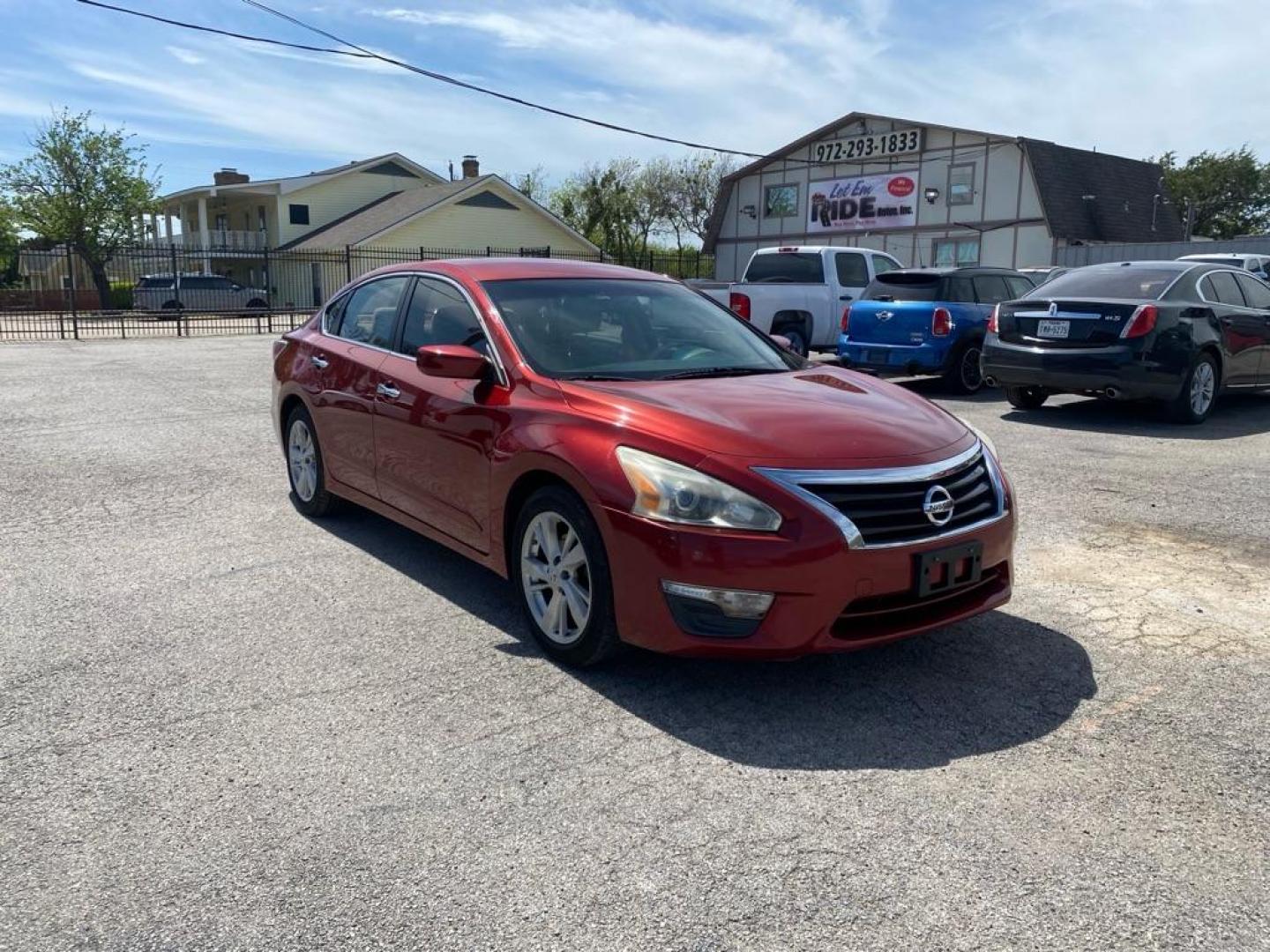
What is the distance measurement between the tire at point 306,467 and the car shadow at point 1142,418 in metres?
6.94

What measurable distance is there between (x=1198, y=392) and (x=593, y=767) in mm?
8620

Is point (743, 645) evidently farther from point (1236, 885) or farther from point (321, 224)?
point (321, 224)

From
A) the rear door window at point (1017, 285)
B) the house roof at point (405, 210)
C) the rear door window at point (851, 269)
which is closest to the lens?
the rear door window at point (1017, 285)

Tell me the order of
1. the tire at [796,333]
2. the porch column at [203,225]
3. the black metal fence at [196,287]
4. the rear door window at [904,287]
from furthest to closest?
the porch column at [203,225], the black metal fence at [196,287], the tire at [796,333], the rear door window at [904,287]

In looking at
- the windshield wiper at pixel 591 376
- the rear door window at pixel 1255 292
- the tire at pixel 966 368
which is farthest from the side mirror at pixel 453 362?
the rear door window at pixel 1255 292

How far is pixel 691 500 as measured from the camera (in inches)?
138

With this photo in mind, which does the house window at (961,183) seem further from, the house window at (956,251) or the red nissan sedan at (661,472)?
the red nissan sedan at (661,472)

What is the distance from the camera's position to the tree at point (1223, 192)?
59.5 meters

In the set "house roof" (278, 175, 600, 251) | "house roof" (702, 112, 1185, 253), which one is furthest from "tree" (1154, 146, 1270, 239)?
"house roof" (278, 175, 600, 251)

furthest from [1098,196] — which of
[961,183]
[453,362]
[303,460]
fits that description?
[453,362]

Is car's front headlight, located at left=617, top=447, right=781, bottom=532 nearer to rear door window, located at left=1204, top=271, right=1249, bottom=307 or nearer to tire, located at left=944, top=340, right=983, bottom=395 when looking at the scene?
rear door window, located at left=1204, top=271, right=1249, bottom=307

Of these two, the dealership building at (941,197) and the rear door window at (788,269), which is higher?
the dealership building at (941,197)

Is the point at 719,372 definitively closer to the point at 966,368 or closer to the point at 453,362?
the point at 453,362

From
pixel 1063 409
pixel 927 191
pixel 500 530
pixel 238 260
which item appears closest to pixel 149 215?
pixel 238 260
